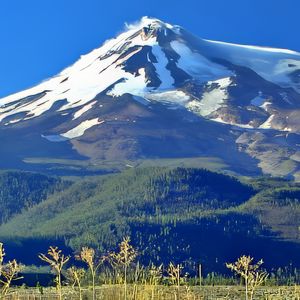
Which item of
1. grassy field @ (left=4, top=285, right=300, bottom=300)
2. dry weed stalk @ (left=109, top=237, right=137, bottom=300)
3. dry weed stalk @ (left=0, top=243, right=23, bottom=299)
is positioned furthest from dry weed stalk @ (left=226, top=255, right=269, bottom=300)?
dry weed stalk @ (left=0, top=243, right=23, bottom=299)

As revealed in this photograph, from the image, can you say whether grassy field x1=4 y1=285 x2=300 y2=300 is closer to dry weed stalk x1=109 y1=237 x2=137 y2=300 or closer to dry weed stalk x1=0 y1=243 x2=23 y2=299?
dry weed stalk x1=109 y1=237 x2=137 y2=300

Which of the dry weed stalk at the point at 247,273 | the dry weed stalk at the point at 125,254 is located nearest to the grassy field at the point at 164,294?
the dry weed stalk at the point at 125,254

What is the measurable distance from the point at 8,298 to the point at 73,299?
10.7 feet

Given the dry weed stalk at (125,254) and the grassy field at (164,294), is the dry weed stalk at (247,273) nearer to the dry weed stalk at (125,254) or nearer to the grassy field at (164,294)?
the grassy field at (164,294)

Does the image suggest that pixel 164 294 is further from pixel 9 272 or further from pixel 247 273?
pixel 9 272

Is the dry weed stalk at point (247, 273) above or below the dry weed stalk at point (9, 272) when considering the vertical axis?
above

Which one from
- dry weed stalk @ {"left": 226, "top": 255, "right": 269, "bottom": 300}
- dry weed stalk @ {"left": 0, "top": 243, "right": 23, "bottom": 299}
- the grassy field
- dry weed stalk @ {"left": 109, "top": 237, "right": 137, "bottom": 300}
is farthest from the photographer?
the grassy field

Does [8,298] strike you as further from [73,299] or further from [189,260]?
[189,260]

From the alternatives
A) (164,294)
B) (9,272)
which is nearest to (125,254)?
(9,272)

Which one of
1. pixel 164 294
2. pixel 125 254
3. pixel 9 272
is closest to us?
pixel 9 272

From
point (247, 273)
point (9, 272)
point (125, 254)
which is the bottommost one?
point (9, 272)

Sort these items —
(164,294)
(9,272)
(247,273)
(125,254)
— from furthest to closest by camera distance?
(164,294) → (247,273) → (125,254) → (9,272)

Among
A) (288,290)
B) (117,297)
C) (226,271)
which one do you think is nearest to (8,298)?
(117,297)

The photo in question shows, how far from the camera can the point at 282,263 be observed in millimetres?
198000
